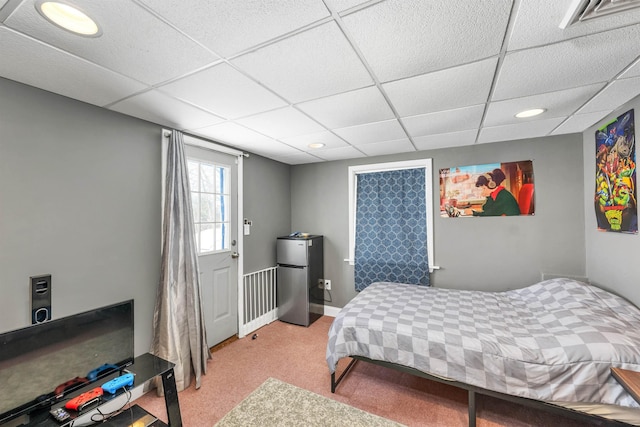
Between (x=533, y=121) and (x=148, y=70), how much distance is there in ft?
10.0

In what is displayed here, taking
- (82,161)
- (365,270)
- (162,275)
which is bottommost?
(365,270)

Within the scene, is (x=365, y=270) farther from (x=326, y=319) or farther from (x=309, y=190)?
(x=309, y=190)

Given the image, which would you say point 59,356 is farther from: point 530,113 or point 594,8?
point 530,113

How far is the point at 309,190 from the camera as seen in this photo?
4.07 metres

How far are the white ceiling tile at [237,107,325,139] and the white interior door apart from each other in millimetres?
793

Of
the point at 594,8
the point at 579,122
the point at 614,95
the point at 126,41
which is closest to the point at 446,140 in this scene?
the point at 579,122

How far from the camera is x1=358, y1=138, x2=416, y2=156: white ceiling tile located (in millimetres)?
2953

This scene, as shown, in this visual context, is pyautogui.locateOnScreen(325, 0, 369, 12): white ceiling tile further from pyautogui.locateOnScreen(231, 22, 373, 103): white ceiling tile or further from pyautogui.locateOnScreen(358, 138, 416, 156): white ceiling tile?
pyautogui.locateOnScreen(358, 138, 416, 156): white ceiling tile

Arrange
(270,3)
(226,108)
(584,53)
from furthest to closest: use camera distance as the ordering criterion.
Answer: (226,108), (584,53), (270,3)

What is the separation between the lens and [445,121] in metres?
2.30

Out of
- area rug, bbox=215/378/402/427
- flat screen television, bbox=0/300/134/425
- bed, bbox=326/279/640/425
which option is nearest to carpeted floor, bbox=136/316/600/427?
bed, bbox=326/279/640/425

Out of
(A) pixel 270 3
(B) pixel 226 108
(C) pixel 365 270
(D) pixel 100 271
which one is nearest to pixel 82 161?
(D) pixel 100 271

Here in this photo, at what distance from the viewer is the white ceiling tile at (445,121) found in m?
2.10

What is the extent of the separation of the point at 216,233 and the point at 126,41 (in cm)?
205
